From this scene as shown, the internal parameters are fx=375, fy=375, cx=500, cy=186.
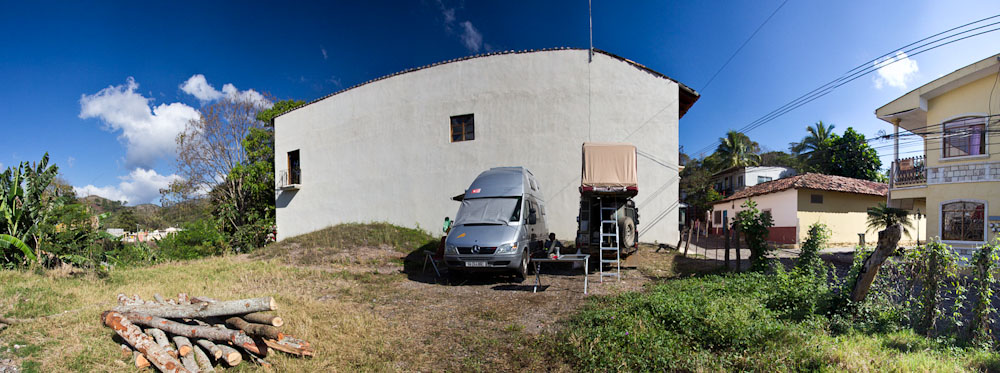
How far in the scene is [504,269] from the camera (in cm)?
824

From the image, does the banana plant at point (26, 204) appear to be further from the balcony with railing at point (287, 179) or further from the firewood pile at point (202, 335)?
the balcony with railing at point (287, 179)

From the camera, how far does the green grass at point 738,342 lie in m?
3.57

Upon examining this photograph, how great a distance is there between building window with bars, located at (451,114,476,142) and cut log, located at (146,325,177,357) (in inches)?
511

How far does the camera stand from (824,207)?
19.5 metres

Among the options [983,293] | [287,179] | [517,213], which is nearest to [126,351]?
[517,213]

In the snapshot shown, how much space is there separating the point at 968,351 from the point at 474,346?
17.1 feet

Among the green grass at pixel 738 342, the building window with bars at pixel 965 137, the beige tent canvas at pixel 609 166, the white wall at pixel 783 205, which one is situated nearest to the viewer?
the green grass at pixel 738 342

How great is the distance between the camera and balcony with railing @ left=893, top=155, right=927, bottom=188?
48.1 ft

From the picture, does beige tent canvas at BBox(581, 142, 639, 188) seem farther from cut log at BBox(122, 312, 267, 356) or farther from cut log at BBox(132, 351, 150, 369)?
cut log at BBox(132, 351, 150, 369)

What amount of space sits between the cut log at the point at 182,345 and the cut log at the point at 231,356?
0.92ft

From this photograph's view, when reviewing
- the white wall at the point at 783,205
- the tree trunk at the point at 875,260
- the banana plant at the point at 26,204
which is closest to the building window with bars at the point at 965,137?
the white wall at the point at 783,205

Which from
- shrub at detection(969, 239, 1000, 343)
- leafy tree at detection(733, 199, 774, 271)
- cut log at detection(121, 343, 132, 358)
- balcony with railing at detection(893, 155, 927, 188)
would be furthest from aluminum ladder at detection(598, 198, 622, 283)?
balcony with railing at detection(893, 155, 927, 188)

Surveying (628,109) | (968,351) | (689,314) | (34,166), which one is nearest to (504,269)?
(689,314)

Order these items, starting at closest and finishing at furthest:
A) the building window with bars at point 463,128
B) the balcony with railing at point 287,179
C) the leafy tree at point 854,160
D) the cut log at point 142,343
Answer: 1. the cut log at point 142,343
2. the building window with bars at point 463,128
3. the balcony with railing at point 287,179
4. the leafy tree at point 854,160
